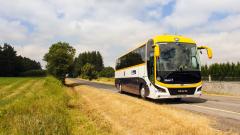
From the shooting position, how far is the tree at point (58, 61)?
54844 mm

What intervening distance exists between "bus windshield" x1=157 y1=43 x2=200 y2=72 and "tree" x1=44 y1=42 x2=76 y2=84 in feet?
131

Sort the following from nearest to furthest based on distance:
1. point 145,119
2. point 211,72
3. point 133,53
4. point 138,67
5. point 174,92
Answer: point 145,119 → point 174,92 → point 138,67 → point 133,53 → point 211,72

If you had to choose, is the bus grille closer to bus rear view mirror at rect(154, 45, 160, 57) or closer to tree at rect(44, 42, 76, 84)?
bus rear view mirror at rect(154, 45, 160, 57)

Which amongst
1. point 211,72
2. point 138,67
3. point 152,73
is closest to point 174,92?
point 152,73

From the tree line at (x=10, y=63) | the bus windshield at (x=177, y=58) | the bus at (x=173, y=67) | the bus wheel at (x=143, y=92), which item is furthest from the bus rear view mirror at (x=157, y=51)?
the tree line at (x=10, y=63)

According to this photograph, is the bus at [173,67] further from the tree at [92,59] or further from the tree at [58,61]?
the tree at [92,59]

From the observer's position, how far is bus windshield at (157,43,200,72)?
16516mm

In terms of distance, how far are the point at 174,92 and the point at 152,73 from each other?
5.10 ft

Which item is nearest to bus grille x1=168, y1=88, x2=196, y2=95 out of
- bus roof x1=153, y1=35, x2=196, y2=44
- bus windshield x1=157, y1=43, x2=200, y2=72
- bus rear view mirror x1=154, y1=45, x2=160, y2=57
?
bus windshield x1=157, y1=43, x2=200, y2=72

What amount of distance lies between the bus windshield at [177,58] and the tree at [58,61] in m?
40.0

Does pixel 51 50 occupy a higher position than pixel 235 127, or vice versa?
pixel 51 50

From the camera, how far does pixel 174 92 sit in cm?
1652

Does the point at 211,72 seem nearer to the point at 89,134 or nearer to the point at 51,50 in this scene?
the point at 51,50

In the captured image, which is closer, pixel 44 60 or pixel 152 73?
pixel 152 73
